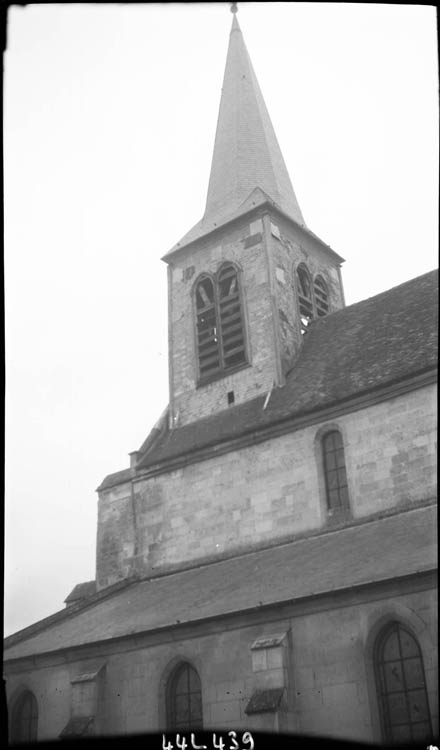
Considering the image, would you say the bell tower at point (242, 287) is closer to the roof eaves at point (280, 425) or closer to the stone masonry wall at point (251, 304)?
the stone masonry wall at point (251, 304)

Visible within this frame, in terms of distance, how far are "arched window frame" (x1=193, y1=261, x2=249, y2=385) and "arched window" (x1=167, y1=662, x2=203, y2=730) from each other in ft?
33.5

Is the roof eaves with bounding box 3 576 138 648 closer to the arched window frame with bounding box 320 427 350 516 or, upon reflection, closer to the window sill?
the arched window frame with bounding box 320 427 350 516

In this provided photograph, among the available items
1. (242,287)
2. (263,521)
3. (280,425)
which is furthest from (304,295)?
(263,521)

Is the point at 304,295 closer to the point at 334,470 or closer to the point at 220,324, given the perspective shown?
the point at 220,324

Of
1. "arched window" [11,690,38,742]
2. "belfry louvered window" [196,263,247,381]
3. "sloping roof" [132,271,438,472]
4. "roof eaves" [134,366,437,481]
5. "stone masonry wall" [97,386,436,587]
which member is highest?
"belfry louvered window" [196,263,247,381]

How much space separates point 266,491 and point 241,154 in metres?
14.4

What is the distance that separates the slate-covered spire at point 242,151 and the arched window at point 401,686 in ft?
53.7

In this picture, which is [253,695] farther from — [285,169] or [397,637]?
[285,169]

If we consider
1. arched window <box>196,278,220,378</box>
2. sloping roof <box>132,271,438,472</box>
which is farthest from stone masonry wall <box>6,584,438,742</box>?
arched window <box>196,278,220,378</box>

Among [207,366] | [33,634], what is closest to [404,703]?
[33,634]

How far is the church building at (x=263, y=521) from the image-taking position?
1388 cm

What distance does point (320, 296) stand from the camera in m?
27.2

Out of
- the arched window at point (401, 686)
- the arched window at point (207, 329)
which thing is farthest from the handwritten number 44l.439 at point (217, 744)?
the arched window at point (207, 329)

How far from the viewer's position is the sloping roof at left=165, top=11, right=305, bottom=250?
27844 millimetres
